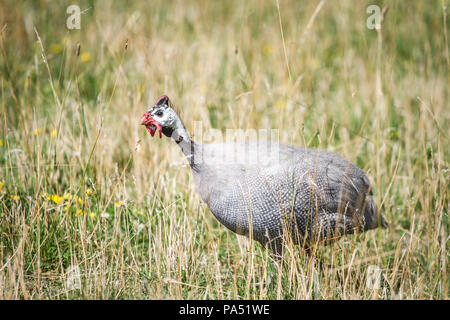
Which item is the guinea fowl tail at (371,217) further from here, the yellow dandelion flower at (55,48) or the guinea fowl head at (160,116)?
the yellow dandelion flower at (55,48)

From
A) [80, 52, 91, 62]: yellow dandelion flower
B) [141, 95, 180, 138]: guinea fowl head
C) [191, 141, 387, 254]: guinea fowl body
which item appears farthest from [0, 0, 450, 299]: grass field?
[141, 95, 180, 138]: guinea fowl head

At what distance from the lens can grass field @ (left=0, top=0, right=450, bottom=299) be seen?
105 inches

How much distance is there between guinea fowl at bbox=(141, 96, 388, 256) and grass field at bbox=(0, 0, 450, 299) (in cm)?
16

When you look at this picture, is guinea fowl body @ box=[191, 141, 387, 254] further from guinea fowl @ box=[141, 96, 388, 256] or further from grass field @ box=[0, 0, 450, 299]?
grass field @ box=[0, 0, 450, 299]

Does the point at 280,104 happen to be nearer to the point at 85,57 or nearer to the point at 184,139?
the point at 184,139

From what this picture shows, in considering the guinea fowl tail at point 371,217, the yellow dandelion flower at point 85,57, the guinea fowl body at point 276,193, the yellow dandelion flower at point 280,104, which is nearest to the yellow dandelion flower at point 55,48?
the yellow dandelion flower at point 85,57

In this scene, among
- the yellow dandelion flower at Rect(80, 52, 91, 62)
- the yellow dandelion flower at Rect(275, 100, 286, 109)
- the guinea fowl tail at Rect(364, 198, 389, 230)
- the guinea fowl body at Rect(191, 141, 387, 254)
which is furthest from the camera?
the yellow dandelion flower at Rect(80, 52, 91, 62)

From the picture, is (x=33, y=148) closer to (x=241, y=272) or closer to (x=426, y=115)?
(x=241, y=272)

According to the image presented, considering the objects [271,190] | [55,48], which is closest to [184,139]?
[271,190]

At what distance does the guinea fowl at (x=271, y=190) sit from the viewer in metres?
2.61

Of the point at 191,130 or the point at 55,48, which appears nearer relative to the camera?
the point at 191,130

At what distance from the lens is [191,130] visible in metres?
3.85

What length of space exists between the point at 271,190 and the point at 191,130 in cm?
141
